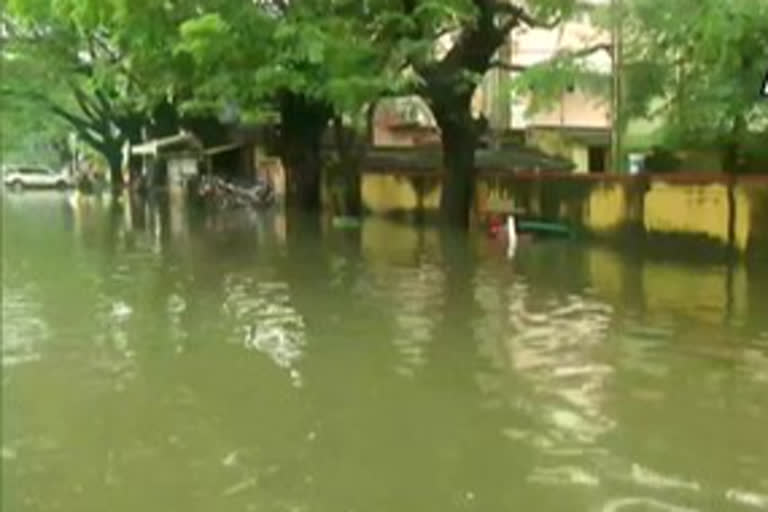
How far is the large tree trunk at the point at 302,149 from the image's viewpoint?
3177 cm

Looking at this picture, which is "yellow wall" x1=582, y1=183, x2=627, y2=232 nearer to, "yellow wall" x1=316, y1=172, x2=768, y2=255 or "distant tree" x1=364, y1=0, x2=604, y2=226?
"yellow wall" x1=316, y1=172, x2=768, y2=255

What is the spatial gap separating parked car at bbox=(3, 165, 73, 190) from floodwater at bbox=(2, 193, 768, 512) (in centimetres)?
5450

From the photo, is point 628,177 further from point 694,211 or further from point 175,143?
point 175,143

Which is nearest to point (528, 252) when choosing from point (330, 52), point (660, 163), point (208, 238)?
point (660, 163)

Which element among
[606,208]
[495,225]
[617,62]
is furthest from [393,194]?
[617,62]

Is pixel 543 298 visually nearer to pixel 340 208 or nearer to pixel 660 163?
pixel 660 163

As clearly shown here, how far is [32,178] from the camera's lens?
73.1 metres

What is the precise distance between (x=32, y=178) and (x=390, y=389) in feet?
219

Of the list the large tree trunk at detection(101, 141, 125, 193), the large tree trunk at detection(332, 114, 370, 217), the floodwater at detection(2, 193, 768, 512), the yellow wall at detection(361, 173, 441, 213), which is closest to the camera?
the floodwater at detection(2, 193, 768, 512)

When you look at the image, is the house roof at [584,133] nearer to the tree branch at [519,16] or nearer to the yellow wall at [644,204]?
the yellow wall at [644,204]

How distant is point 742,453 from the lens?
7723 mm

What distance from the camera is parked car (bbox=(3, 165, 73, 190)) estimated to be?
7179 cm

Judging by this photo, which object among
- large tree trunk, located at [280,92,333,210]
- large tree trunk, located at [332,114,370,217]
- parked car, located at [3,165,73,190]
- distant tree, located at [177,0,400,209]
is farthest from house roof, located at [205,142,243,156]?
distant tree, located at [177,0,400,209]

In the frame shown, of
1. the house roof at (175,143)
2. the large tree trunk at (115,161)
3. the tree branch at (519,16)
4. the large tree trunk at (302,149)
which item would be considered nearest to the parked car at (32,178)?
the large tree trunk at (115,161)
